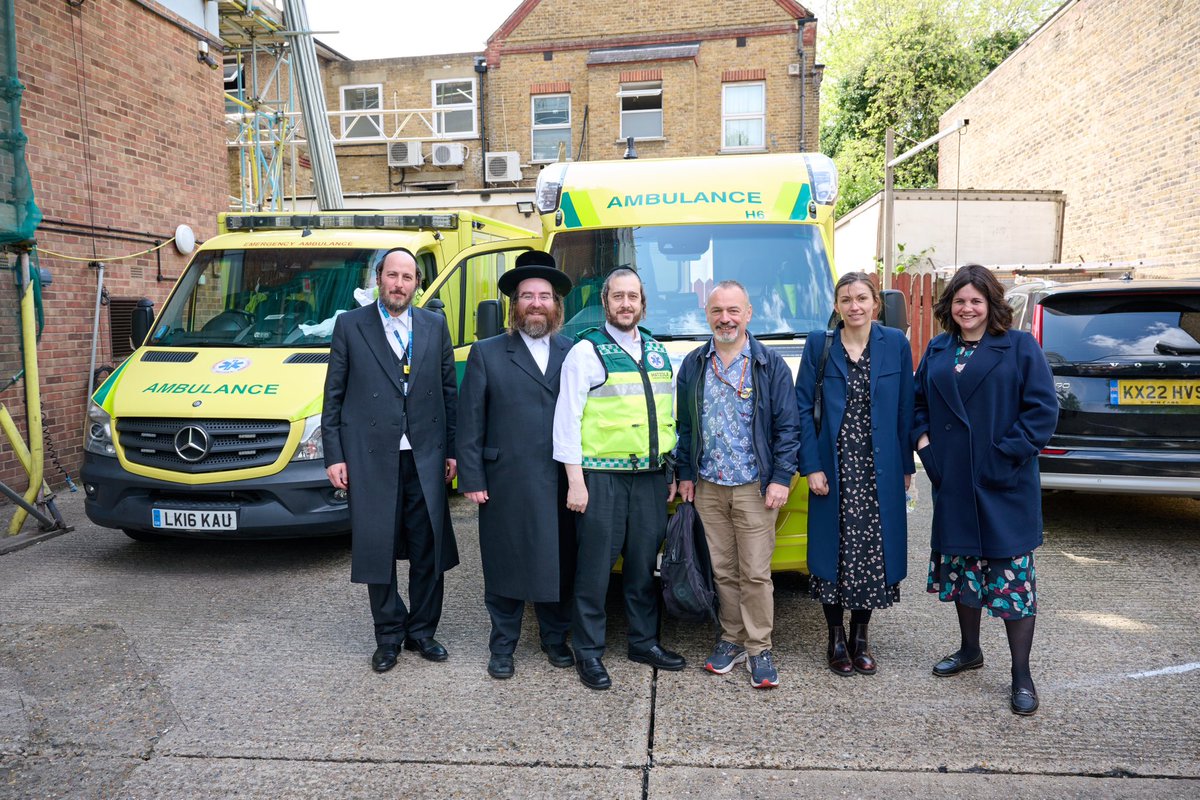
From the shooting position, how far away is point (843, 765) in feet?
10.9

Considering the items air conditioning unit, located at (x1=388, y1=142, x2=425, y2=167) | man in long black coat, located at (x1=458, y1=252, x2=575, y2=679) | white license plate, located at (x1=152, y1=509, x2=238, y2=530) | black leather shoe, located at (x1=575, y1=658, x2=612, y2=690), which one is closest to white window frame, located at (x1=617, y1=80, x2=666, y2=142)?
air conditioning unit, located at (x1=388, y1=142, x2=425, y2=167)

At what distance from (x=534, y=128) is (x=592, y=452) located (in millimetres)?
18756

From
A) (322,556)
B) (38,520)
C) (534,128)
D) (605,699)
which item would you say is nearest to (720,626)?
(605,699)

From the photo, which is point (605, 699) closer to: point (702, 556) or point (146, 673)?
point (702, 556)

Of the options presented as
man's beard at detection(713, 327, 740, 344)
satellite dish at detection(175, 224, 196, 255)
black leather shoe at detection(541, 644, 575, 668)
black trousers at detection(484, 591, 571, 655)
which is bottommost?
black leather shoe at detection(541, 644, 575, 668)

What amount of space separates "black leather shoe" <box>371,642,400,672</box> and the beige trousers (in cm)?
158

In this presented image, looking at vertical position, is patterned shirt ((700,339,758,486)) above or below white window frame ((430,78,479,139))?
below

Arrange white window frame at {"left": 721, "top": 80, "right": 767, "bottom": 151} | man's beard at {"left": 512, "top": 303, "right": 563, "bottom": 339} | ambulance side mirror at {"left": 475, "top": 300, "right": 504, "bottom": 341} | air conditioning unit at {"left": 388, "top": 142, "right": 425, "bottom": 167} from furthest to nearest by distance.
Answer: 1. air conditioning unit at {"left": 388, "top": 142, "right": 425, "bottom": 167}
2. white window frame at {"left": 721, "top": 80, "right": 767, "bottom": 151}
3. ambulance side mirror at {"left": 475, "top": 300, "right": 504, "bottom": 341}
4. man's beard at {"left": 512, "top": 303, "right": 563, "bottom": 339}

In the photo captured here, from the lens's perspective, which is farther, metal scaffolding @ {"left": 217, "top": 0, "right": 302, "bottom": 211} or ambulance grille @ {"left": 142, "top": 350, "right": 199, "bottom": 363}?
metal scaffolding @ {"left": 217, "top": 0, "right": 302, "bottom": 211}

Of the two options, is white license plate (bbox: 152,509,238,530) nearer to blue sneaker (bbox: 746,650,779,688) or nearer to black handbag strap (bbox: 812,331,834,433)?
blue sneaker (bbox: 746,650,779,688)

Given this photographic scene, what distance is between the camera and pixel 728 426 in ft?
13.2

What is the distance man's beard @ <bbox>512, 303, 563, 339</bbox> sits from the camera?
13.7 ft

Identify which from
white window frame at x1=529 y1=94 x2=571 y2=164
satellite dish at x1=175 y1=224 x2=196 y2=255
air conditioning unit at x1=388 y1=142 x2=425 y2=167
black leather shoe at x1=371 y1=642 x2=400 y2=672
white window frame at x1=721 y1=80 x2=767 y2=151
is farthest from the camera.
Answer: white window frame at x1=529 y1=94 x2=571 y2=164

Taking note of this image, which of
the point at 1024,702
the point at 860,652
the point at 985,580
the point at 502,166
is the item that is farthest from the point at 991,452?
the point at 502,166
